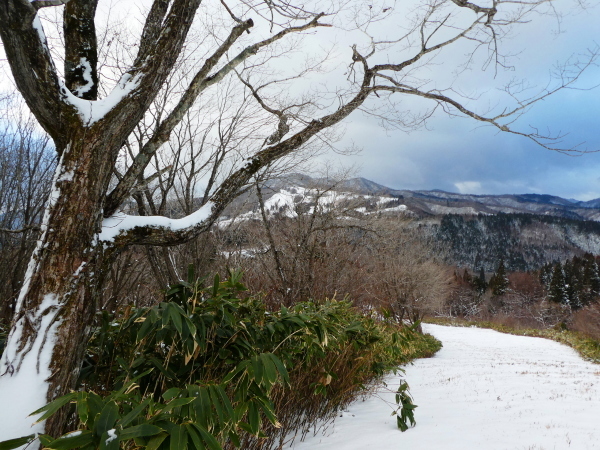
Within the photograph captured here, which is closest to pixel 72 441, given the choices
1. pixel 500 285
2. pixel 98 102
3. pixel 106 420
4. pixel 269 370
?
pixel 106 420

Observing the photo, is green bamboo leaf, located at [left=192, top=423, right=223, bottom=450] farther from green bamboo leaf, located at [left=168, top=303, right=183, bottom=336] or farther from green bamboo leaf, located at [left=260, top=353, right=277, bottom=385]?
green bamboo leaf, located at [left=168, top=303, right=183, bottom=336]

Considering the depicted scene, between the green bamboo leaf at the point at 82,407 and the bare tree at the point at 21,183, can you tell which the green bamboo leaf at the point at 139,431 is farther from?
the bare tree at the point at 21,183

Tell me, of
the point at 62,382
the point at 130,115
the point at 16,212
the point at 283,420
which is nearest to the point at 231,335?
the point at 62,382

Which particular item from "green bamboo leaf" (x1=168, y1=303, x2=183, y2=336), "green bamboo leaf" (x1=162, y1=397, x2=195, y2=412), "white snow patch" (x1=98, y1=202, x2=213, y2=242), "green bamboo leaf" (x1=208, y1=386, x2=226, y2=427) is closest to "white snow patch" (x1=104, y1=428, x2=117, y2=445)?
"green bamboo leaf" (x1=162, y1=397, x2=195, y2=412)

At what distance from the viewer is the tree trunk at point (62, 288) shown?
60.0 inches

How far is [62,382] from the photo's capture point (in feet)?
5.16

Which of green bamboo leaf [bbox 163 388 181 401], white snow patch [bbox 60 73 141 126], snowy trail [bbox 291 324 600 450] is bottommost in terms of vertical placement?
snowy trail [bbox 291 324 600 450]

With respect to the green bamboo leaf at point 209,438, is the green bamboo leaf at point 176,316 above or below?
above

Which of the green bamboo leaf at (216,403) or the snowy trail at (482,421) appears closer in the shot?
the green bamboo leaf at (216,403)

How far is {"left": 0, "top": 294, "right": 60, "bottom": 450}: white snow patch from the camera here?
4.59 feet

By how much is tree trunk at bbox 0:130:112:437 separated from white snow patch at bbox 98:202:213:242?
0.08 m

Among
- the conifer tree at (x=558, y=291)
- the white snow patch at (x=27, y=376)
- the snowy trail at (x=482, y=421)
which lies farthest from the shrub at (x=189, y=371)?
the conifer tree at (x=558, y=291)

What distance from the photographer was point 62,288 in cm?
162

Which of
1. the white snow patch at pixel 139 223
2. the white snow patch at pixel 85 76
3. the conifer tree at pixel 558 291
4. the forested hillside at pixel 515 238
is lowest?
the conifer tree at pixel 558 291
